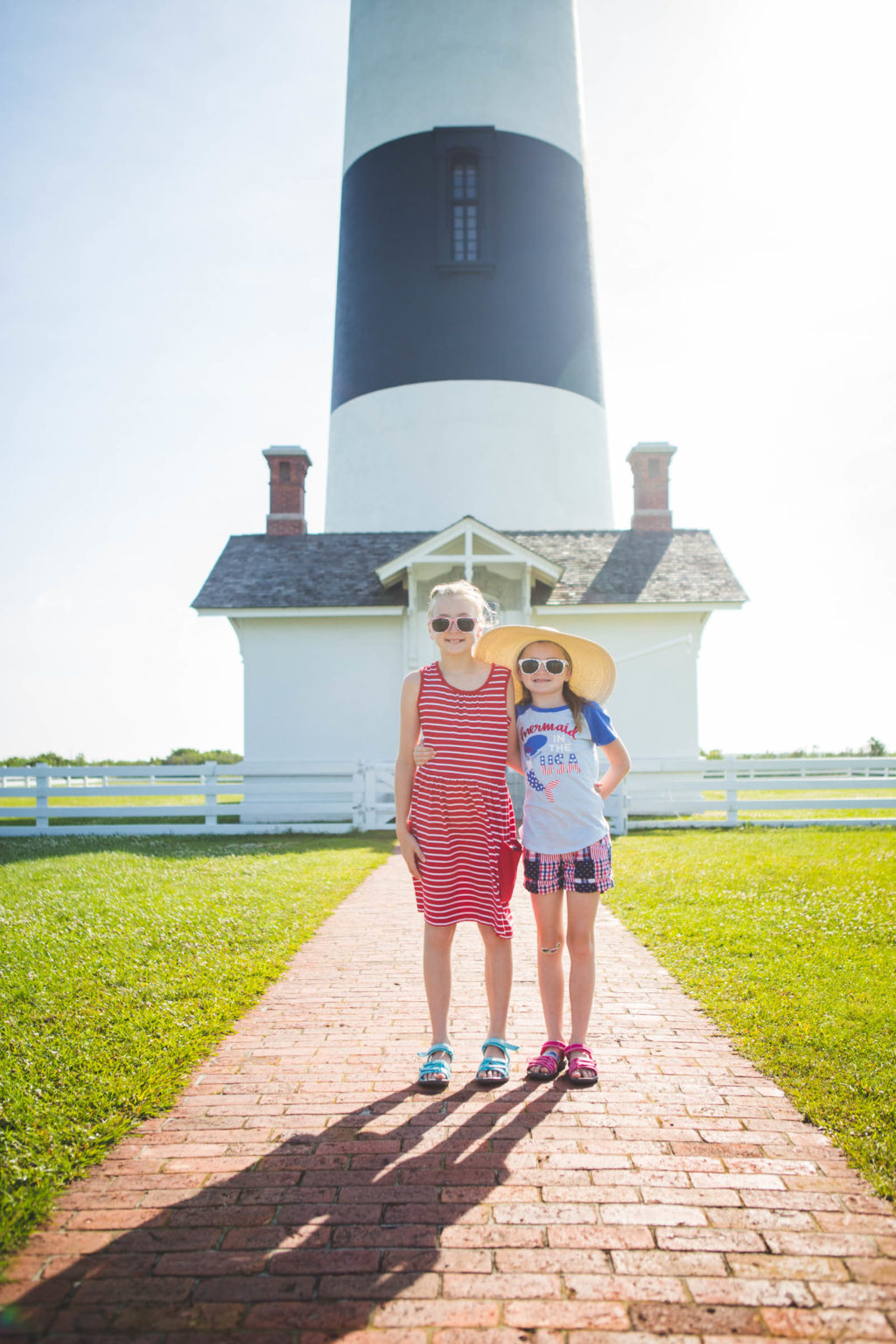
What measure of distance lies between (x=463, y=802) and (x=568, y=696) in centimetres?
66

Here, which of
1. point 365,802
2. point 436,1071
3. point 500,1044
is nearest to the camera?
point 436,1071

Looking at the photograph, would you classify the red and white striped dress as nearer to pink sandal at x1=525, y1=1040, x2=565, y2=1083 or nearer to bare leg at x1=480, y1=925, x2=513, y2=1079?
bare leg at x1=480, y1=925, x2=513, y2=1079

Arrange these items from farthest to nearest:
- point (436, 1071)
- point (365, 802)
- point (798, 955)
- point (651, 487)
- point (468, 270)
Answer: point (651, 487), point (468, 270), point (365, 802), point (798, 955), point (436, 1071)

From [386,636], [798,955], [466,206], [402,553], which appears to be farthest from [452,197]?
[798,955]

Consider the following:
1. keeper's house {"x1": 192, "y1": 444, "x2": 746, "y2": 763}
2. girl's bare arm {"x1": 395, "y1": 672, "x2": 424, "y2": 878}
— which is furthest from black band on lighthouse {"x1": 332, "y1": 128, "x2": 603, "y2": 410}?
girl's bare arm {"x1": 395, "y1": 672, "x2": 424, "y2": 878}

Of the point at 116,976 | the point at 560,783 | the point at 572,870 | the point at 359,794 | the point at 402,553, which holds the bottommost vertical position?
the point at 116,976

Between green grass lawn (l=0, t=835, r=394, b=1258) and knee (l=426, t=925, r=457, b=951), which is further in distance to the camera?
knee (l=426, t=925, r=457, b=951)

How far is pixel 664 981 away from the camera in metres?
5.25

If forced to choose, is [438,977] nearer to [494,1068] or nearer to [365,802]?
[494,1068]

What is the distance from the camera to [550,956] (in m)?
3.82

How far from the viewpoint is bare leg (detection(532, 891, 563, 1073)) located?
3.80m

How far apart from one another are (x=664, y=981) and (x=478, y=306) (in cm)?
1445

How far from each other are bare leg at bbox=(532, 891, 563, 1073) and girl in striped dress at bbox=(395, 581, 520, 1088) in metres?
0.14

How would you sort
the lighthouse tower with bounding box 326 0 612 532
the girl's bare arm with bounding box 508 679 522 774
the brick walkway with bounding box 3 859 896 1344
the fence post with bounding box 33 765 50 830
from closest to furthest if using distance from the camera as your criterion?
the brick walkway with bounding box 3 859 896 1344
the girl's bare arm with bounding box 508 679 522 774
the fence post with bounding box 33 765 50 830
the lighthouse tower with bounding box 326 0 612 532
